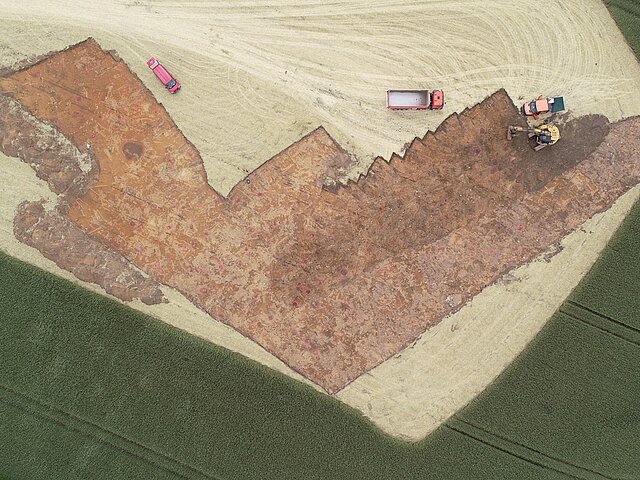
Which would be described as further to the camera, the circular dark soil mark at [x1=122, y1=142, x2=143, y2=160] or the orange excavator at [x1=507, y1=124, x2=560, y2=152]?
the circular dark soil mark at [x1=122, y1=142, x2=143, y2=160]

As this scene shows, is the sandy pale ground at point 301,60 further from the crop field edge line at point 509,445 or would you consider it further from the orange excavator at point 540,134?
the crop field edge line at point 509,445

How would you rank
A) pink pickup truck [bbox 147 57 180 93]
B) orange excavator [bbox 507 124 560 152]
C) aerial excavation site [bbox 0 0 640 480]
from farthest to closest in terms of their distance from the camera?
1. aerial excavation site [bbox 0 0 640 480]
2. pink pickup truck [bbox 147 57 180 93]
3. orange excavator [bbox 507 124 560 152]

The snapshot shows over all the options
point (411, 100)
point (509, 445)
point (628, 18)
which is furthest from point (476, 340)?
point (628, 18)

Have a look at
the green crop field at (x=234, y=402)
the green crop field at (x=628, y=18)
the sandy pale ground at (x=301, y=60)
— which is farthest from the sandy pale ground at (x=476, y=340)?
the green crop field at (x=628, y=18)

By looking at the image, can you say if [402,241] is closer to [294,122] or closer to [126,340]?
[294,122]

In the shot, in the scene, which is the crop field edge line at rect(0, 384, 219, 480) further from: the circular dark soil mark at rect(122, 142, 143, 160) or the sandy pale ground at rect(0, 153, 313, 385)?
the circular dark soil mark at rect(122, 142, 143, 160)

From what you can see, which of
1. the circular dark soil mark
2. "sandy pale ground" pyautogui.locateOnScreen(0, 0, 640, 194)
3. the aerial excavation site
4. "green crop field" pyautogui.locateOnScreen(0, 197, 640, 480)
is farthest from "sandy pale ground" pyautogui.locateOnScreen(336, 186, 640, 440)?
the circular dark soil mark

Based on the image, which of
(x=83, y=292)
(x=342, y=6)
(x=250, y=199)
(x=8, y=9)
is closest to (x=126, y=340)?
(x=83, y=292)
